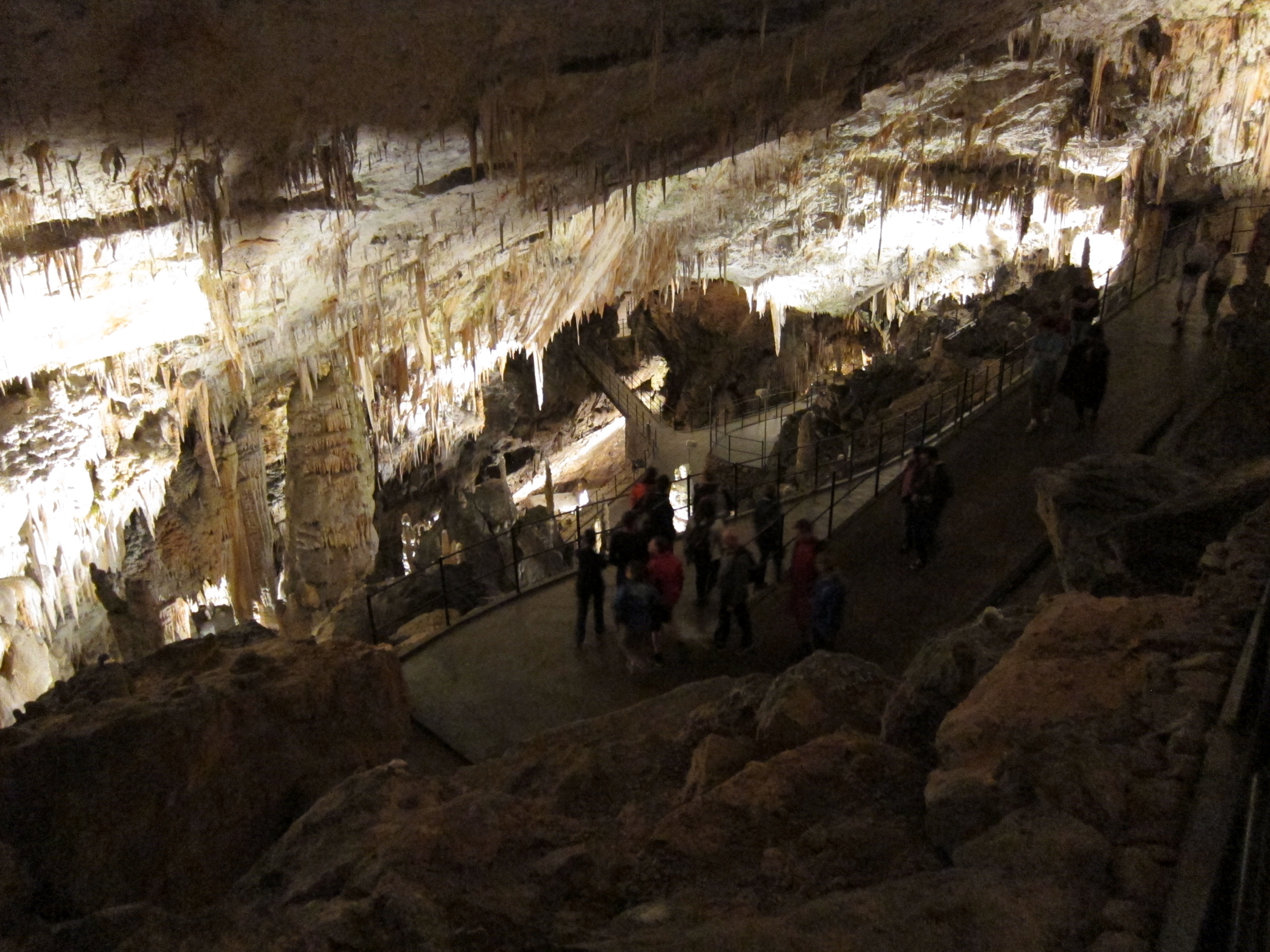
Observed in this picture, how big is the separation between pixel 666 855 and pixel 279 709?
2.36m

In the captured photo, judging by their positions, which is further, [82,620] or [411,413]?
[411,413]

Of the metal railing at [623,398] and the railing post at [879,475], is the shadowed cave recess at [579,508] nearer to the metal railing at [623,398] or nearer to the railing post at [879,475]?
the railing post at [879,475]

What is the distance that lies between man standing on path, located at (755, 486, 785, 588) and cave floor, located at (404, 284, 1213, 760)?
0.64ft

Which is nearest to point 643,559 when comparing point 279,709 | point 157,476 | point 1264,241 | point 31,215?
point 279,709

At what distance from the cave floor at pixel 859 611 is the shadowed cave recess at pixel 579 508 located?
0.06 meters

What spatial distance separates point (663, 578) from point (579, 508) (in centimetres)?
296

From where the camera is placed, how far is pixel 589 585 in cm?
633

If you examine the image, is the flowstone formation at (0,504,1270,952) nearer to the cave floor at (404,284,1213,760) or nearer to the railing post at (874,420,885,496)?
the cave floor at (404,284,1213,760)

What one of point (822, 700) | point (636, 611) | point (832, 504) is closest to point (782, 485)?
point (832, 504)

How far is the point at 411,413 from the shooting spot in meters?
14.2

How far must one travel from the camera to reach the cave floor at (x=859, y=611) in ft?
19.2

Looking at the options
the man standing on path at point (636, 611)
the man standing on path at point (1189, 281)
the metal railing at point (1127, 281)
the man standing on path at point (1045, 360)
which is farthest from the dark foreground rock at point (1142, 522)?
the metal railing at point (1127, 281)

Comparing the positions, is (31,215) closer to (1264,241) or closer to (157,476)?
(157,476)

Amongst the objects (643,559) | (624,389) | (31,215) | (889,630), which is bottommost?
(624,389)
